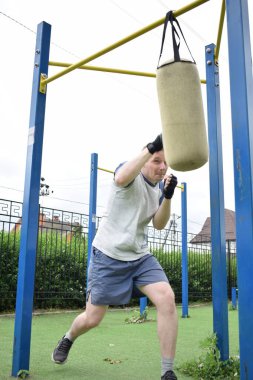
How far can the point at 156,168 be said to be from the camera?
8.92ft

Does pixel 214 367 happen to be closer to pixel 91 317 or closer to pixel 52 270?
pixel 91 317

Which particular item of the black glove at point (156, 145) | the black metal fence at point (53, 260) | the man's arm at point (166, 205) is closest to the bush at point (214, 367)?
the man's arm at point (166, 205)

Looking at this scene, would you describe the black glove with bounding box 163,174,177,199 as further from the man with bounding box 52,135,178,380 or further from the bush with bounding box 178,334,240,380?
the bush with bounding box 178,334,240,380

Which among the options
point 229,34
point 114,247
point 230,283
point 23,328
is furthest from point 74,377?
point 230,283

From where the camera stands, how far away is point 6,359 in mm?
3041

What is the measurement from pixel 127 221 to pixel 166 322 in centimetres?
67

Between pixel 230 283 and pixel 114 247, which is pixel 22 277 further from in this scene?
pixel 230 283

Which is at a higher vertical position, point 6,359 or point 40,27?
point 40,27

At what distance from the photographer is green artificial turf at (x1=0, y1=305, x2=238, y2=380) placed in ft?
8.98

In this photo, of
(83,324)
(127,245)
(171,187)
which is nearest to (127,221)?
(127,245)

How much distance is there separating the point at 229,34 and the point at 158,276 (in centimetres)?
147

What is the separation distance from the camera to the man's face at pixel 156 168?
Answer: 270cm

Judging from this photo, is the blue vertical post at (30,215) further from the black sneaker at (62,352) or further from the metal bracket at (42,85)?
the black sneaker at (62,352)

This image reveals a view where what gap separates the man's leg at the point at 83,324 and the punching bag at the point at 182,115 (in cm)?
138
